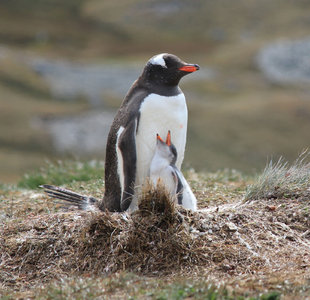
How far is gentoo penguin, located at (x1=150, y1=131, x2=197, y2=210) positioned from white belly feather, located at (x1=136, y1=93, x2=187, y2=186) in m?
0.10

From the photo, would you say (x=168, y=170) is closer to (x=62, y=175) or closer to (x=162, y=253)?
(x=162, y=253)

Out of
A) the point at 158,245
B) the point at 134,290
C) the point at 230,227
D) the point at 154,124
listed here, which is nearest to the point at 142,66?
the point at 154,124

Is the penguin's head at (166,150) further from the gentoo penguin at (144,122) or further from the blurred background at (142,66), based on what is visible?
the blurred background at (142,66)

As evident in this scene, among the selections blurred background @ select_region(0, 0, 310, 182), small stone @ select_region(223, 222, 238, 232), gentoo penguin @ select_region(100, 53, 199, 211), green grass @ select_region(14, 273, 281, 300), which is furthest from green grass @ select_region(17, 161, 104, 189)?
green grass @ select_region(14, 273, 281, 300)

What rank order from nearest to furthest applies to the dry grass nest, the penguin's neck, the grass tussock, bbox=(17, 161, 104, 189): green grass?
1. the dry grass nest
2. the penguin's neck
3. the grass tussock
4. bbox=(17, 161, 104, 189): green grass

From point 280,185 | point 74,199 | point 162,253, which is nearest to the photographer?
point 162,253

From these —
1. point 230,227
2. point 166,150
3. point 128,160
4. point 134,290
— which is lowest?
point 134,290

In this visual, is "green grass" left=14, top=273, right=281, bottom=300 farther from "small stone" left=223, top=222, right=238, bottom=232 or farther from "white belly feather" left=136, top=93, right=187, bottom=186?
"white belly feather" left=136, top=93, right=187, bottom=186

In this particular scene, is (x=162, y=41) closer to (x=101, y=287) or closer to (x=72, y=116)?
(x=72, y=116)

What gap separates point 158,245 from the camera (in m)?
6.16

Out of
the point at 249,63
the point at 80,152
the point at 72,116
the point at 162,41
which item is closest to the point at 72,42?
the point at 162,41

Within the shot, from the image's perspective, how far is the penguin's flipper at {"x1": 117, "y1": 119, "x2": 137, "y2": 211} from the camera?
7.00 meters

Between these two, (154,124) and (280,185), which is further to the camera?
(280,185)

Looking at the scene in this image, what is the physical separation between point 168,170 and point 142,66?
41.6 meters
